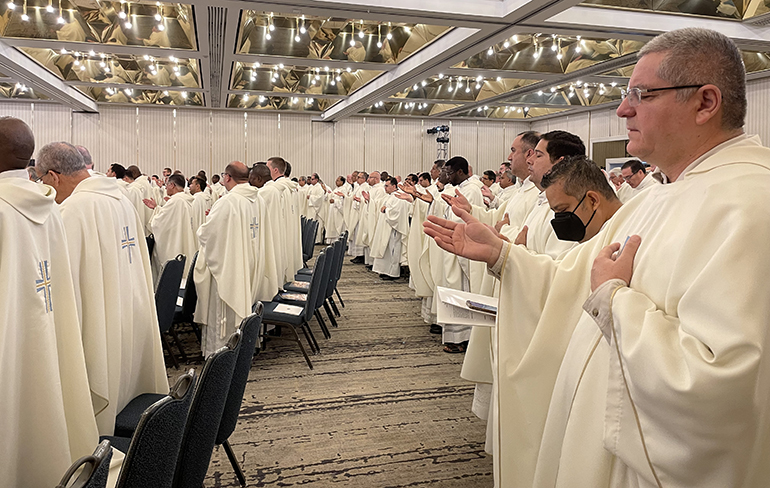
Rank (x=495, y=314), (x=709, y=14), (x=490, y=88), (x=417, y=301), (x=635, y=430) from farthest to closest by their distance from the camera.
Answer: (x=490, y=88) < (x=417, y=301) < (x=709, y=14) < (x=495, y=314) < (x=635, y=430)

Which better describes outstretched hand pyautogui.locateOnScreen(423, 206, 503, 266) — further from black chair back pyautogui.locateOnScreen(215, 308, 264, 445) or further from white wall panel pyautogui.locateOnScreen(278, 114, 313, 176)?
white wall panel pyautogui.locateOnScreen(278, 114, 313, 176)

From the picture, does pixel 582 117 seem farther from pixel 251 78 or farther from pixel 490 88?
pixel 251 78

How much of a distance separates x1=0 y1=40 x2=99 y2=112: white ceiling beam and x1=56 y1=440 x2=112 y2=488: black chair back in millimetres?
9285

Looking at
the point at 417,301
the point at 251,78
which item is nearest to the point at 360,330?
the point at 417,301

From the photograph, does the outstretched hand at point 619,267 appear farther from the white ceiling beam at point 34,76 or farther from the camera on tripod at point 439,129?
the camera on tripod at point 439,129

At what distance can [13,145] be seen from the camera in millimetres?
2160

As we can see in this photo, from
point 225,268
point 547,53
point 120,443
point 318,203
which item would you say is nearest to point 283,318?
point 225,268

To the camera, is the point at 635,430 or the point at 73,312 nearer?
the point at 635,430

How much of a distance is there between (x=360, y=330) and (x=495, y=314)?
419 centimetres

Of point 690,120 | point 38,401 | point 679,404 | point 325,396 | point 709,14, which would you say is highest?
point 709,14

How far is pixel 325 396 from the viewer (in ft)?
14.1

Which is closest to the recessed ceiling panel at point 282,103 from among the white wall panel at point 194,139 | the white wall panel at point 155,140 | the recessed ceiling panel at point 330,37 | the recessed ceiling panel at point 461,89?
the white wall panel at point 194,139

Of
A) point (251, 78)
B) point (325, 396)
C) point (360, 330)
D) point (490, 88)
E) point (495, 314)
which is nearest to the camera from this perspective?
point (495, 314)

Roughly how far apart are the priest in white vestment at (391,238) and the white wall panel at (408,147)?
344 inches
